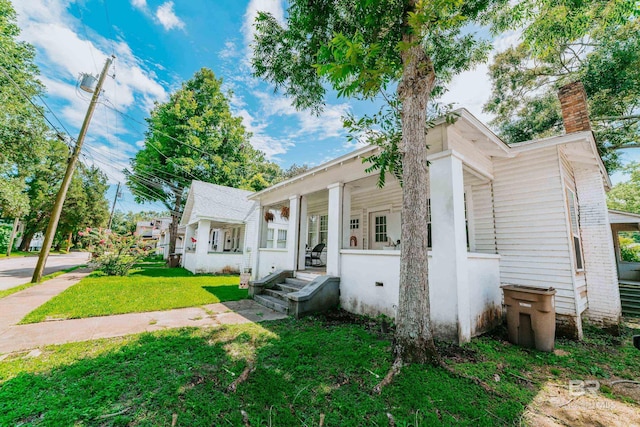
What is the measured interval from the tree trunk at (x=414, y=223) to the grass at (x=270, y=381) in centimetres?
29

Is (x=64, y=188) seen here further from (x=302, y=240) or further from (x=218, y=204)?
(x=302, y=240)

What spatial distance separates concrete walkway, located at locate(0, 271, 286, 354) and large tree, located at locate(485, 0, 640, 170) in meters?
9.09

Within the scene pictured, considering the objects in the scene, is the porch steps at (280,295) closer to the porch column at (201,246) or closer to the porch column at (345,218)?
the porch column at (345,218)

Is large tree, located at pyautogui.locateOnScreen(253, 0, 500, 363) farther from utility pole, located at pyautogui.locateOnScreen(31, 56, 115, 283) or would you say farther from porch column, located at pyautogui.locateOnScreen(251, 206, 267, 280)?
utility pole, located at pyautogui.locateOnScreen(31, 56, 115, 283)

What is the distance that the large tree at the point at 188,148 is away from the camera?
64.2 ft

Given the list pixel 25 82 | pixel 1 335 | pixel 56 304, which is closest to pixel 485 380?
pixel 1 335

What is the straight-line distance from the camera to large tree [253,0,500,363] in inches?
134

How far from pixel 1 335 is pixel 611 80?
19.8 metres

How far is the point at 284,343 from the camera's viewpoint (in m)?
4.19

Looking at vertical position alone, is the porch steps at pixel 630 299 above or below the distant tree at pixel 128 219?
below

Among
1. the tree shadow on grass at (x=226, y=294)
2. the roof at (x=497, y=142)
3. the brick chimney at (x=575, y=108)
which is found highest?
the brick chimney at (x=575, y=108)

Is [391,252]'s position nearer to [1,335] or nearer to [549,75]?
[1,335]

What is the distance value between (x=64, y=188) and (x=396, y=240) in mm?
12531

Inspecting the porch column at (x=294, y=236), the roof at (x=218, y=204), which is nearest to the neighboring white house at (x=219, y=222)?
the roof at (x=218, y=204)
